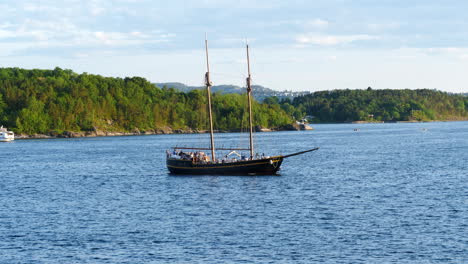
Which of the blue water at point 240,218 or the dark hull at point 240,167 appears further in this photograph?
the dark hull at point 240,167

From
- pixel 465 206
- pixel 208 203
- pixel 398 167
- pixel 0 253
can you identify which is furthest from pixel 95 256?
pixel 398 167

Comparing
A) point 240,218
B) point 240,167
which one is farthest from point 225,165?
point 240,218

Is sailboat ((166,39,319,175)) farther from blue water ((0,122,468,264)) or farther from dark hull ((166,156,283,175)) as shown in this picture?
blue water ((0,122,468,264))

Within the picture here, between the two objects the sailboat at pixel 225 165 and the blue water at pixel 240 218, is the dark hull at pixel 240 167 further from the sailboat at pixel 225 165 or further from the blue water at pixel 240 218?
the blue water at pixel 240 218

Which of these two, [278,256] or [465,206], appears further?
[465,206]

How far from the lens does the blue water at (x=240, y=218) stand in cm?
4475

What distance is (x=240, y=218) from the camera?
57906 millimetres

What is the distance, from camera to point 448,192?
7288 centimetres

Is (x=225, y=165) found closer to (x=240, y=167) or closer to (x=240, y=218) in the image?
(x=240, y=167)

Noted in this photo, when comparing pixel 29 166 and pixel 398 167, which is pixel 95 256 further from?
pixel 29 166

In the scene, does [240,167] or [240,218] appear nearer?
[240,218]

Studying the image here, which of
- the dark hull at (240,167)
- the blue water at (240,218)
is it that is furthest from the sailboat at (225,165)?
the blue water at (240,218)

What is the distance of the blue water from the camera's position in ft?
147

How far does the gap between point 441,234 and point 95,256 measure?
81.4 ft
